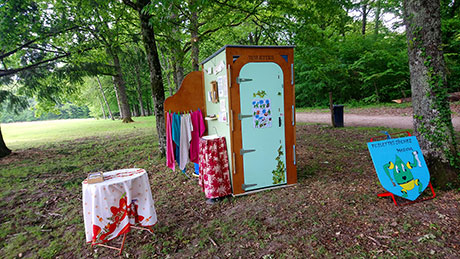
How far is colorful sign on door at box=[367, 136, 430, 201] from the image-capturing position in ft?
10.2

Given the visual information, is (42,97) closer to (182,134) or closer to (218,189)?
(182,134)

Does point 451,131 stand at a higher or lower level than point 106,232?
higher

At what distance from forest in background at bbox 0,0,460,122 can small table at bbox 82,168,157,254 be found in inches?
102

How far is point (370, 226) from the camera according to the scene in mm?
2689

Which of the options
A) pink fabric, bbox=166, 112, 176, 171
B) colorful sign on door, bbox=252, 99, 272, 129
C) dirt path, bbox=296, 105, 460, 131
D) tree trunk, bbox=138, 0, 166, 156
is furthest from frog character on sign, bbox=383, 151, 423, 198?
dirt path, bbox=296, 105, 460, 131

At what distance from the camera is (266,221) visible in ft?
10.00

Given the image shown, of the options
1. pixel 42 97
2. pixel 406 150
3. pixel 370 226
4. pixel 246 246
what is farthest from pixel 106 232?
pixel 42 97

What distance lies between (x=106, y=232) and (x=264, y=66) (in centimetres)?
298

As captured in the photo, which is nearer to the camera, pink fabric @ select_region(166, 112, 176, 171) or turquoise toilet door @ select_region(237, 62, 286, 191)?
turquoise toilet door @ select_region(237, 62, 286, 191)

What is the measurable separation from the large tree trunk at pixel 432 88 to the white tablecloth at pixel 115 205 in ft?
12.1

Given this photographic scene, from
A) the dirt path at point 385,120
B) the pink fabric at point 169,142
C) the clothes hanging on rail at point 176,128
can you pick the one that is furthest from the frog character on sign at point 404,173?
the dirt path at point 385,120

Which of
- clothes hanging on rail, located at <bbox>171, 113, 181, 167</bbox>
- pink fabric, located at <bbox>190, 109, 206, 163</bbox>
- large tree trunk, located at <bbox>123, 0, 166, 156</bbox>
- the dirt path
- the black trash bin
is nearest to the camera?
clothes hanging on rail, located at <bbox>171, 113, 181, 167</bbox>

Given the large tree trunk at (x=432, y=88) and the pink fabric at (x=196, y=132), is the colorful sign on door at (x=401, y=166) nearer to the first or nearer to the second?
the large tree trunk at (x=432, y=88)

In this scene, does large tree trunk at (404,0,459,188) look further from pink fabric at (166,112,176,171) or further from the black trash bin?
the black trash bin
